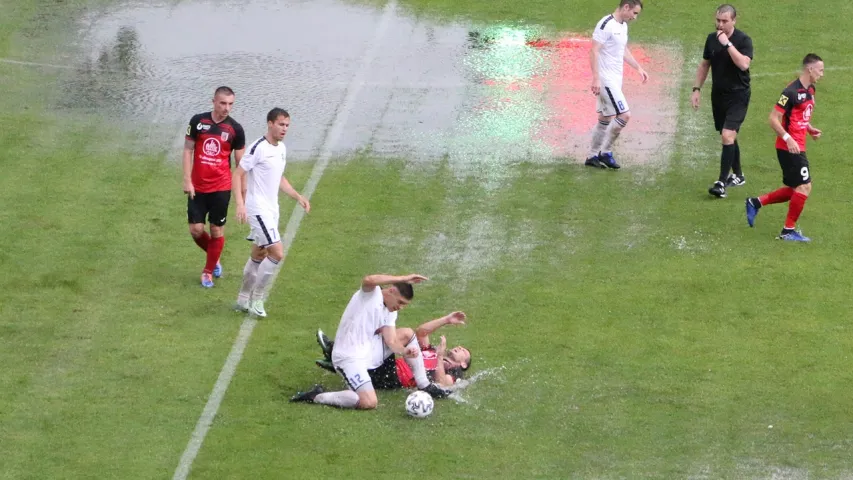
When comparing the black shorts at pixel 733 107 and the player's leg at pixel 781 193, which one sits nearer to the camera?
the player's leg at pixel 781 193

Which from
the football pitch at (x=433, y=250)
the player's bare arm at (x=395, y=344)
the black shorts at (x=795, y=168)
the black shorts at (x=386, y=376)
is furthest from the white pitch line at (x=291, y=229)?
the black shorts at (x=795, y=168)

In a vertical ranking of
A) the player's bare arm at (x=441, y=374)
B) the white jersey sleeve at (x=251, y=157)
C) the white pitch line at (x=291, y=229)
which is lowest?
the white pitch line at (x=291, y=229)

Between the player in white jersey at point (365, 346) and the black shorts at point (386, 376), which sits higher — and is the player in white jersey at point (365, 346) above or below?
above

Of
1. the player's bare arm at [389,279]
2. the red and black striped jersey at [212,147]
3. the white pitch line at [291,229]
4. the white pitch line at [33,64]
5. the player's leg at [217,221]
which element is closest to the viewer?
the white pitch line at [291,229]

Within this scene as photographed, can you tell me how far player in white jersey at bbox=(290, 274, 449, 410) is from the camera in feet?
42.0

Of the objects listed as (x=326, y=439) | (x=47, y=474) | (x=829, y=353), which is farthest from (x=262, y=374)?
(x=829, y=353)

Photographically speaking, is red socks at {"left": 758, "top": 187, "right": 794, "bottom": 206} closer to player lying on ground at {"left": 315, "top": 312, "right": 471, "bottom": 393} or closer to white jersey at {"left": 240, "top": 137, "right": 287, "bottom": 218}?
player lying on ground at {"left": 315, "top": 312, "right": 471, "bottom": 393}

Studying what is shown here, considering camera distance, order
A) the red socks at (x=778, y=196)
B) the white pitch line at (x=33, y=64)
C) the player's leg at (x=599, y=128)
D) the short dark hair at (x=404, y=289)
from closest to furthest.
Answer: the short dark hair at (x=404, y=289), the red socks at (x=778, y=196), the player's leg at (x=599, y=128), the white pitch line at (x=33, y=64)

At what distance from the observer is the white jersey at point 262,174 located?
14.4 m

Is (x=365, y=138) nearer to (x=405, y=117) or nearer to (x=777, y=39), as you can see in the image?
(x=405, y=117)

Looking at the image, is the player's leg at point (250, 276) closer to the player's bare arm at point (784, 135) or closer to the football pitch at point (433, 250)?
the football pitch at point (433, 250)

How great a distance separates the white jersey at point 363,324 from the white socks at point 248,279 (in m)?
2.15

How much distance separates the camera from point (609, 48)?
18.7m

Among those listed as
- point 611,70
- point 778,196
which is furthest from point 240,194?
point 778,196
